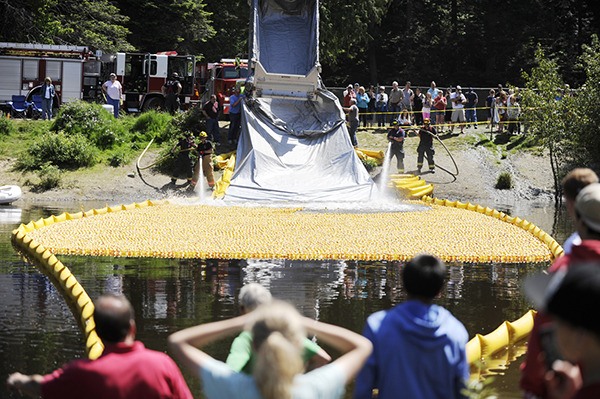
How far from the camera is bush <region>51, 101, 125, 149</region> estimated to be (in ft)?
110

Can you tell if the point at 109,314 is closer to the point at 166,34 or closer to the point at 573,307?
the point at 573,307

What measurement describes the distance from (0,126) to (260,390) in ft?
102

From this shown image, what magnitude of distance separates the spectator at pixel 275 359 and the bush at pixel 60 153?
27558 millimetres

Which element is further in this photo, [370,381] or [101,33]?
[101,33]

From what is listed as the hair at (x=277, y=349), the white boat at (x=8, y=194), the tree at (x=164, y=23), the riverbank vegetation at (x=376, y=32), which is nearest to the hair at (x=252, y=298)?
the hair at (x=277, y=349)

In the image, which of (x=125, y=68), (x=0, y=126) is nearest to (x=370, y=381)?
(x=0, y=126)

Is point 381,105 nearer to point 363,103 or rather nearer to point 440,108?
point 363,103

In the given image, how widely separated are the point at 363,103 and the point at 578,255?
32886 millimetres

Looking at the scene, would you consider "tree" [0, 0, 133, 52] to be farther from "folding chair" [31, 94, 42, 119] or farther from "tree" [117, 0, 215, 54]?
"folding chair" [31, 94, 42, 119]

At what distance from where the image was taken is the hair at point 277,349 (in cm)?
421

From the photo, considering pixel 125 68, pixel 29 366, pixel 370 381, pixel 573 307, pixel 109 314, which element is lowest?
pixel 29 366

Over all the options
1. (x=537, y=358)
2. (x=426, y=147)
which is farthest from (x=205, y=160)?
(x=537, y=358)

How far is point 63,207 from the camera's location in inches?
1086

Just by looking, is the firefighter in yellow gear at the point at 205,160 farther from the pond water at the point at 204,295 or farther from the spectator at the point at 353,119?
the pond water at the point at 204,295
